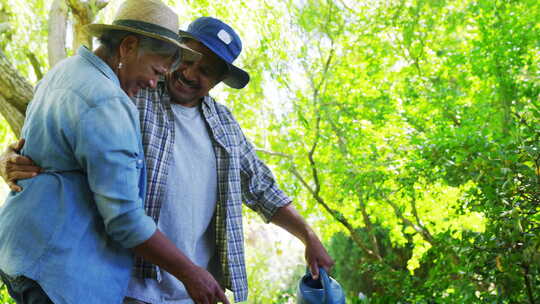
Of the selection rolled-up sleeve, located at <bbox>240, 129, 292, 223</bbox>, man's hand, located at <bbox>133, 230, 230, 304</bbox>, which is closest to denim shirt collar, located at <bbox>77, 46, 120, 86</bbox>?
man's hand, located at <bbox>133, 230, 230, 304</bbox>

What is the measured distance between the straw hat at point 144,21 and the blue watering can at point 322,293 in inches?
38.6

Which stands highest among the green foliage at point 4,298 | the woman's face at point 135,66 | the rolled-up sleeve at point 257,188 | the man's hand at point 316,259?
the woman's face at point 135,66

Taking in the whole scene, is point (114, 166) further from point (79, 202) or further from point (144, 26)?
point (144, 26)

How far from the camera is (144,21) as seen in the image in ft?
4.72

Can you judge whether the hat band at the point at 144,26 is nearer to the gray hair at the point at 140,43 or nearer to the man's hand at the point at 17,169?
the gray hair at the point at 140,43

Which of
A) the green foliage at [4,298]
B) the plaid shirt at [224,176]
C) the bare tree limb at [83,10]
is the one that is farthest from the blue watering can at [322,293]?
the green foliage at [4,298]

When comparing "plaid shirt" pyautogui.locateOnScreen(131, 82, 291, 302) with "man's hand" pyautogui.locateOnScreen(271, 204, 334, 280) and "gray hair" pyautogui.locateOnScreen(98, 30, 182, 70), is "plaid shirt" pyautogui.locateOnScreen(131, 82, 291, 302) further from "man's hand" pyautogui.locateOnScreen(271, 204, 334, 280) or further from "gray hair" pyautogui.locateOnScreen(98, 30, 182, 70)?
"gray hair" pyautogui.locateOnScreen(98, 30, 182, 70)

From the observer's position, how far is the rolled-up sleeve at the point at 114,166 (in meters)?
1.21

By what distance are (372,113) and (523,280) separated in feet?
10.9

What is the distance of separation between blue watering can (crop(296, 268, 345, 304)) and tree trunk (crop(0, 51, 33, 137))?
104 inches

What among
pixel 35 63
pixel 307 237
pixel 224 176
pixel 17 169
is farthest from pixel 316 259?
pixel 35 63

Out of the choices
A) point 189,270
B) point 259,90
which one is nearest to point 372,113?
point 259,90

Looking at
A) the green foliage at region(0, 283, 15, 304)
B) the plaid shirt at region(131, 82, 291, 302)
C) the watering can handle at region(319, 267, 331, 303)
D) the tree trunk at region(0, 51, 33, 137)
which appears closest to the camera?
the plaid shirt at region(131, 82, 291, 302)

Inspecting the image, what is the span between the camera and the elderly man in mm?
1653
